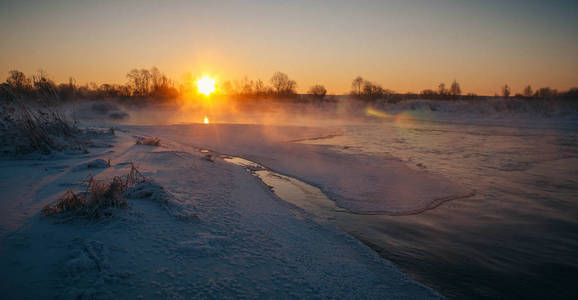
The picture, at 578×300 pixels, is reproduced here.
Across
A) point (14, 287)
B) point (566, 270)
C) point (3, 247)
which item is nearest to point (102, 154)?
point (3, 247)

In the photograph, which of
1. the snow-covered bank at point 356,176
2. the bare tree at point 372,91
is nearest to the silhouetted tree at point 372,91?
the bare tree at point 372,91

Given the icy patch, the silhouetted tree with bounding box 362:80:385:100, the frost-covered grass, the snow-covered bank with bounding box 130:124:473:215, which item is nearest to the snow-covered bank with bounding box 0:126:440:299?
the icy patch

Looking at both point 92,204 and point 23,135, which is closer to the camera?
point 92,204

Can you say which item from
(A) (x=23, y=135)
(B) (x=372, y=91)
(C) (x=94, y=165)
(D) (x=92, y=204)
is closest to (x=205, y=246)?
(D) (x=92, y=204)

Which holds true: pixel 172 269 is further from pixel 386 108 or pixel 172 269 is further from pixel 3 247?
pixel 386 108

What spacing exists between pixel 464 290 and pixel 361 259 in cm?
93

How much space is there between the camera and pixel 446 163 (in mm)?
7352

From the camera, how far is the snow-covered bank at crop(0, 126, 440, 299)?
2.07 meters

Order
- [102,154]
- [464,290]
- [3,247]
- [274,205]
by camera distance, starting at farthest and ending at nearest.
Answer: [102,154] → [274,205] → [464,290] → [3,247]

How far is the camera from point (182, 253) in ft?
8.36

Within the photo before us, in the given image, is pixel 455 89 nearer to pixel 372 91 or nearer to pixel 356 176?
pixel 372 91

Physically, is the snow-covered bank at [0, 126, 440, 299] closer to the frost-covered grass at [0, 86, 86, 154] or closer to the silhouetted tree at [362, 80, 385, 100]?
the frost-covered grass at [0, 86, 86, 154]

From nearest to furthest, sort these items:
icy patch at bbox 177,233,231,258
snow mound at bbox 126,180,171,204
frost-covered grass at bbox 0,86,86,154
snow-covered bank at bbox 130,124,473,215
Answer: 1. icy patch at bbox 177,233,231,258
2. snow mound at bbox 126,180,171,204
3. snow-covered bank at bbox 130,124,473,215
4. frost-covered grass at bbox 0,86,86,154

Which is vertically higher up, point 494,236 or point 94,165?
point 94,165
